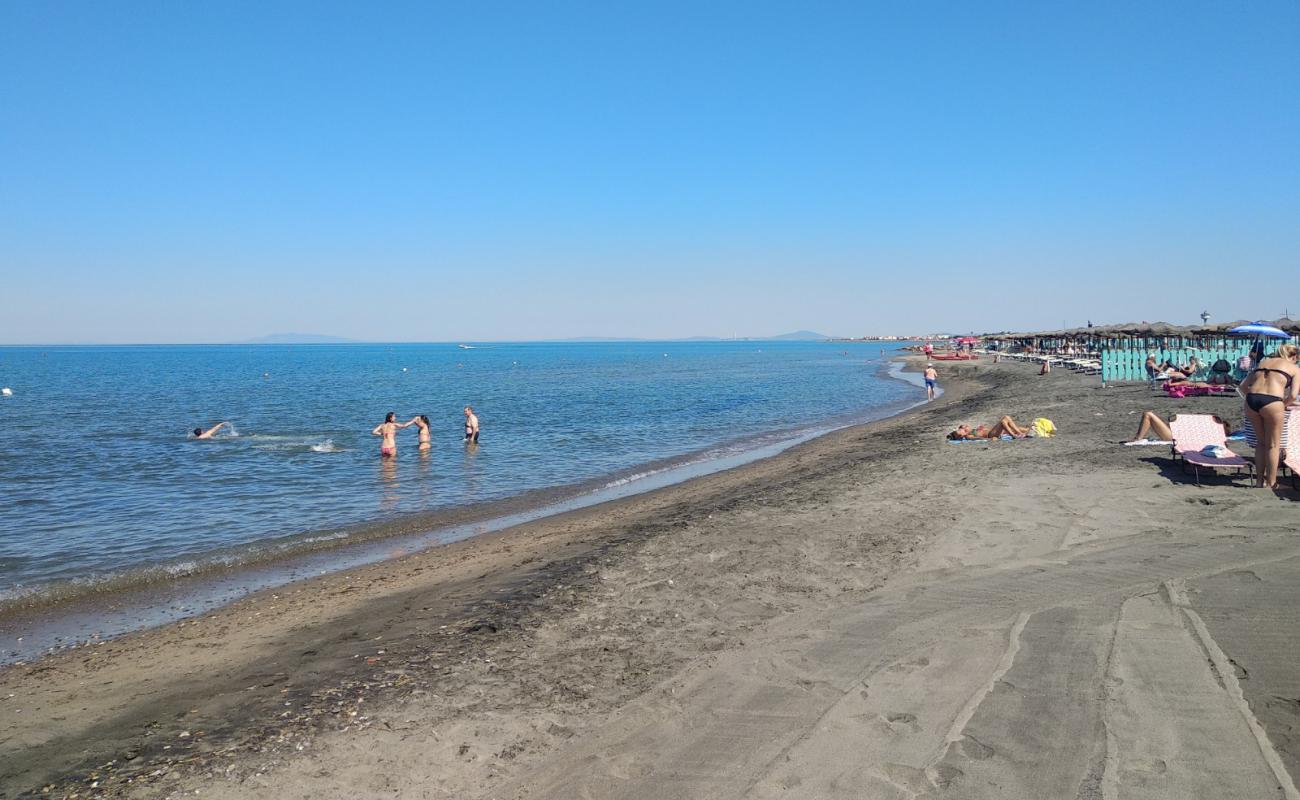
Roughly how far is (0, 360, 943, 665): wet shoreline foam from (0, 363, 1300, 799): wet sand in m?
0.75

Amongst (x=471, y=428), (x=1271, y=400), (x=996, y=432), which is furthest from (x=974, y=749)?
(x=471, y=428)

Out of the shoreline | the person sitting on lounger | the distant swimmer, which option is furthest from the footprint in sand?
the distant swimmer

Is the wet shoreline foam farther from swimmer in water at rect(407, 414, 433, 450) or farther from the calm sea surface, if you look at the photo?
swimmer in water at rect(407, 414, 433, 450)

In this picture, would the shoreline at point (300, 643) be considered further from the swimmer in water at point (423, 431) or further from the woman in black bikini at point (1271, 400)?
the swimmer in water at point (423, 431)

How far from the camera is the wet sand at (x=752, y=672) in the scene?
4.24 meters

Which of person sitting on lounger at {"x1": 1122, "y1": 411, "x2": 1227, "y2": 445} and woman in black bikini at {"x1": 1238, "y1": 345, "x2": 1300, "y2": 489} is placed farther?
person sitting on lounger at {"x1": 1122, "y1": 411, "x2": 1227, "y2": 445}

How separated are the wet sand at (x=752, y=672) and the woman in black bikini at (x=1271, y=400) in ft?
1.50

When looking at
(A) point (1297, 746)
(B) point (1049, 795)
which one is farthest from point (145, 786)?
(A) point (1297, 746)

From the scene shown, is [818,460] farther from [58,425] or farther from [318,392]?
[318,392]

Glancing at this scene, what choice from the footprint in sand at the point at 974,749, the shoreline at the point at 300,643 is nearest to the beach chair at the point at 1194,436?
the shoreline at the point at 300,643

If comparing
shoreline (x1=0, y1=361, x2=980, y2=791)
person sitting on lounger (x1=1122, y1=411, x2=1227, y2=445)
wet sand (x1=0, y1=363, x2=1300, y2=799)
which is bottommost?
shoreline (x1=0, y1=361, x2=980, y2=791)

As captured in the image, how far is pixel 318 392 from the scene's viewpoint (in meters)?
52.9

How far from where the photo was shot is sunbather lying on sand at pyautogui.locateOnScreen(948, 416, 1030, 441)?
17.1 meters

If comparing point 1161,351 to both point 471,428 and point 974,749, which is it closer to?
point 471,428
